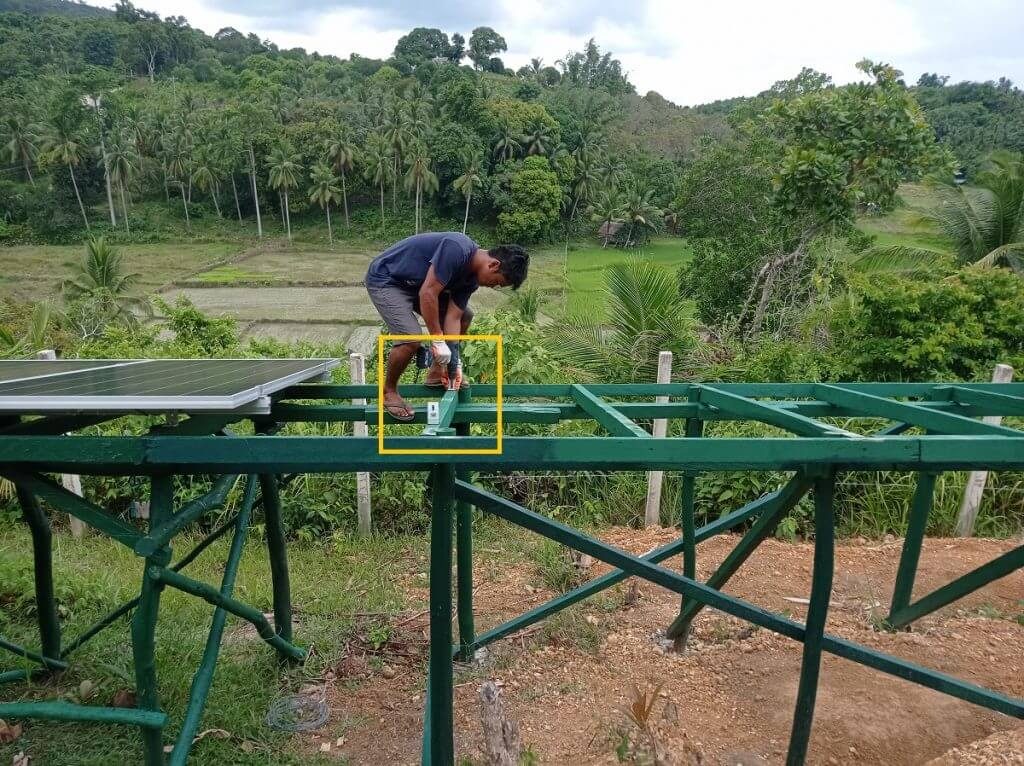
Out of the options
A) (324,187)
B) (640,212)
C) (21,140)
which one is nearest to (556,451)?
(640,212)

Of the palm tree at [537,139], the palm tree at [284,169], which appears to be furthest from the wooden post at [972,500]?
the palm tree at [284,169]

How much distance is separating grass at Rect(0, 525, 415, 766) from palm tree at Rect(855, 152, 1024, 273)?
10.7 m

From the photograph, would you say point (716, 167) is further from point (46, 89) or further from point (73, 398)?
point (46, 89)

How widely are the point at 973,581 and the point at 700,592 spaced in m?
1.42

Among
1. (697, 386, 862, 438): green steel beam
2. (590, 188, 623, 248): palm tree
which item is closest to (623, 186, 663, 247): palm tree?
(590, 188, 623, 248): palm tree

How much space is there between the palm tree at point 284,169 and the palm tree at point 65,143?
12.3 meters

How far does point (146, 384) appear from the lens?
7.83 ft

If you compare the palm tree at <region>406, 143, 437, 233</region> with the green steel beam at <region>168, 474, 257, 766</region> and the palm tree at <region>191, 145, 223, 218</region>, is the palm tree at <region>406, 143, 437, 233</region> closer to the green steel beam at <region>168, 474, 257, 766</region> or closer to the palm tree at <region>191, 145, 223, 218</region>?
the palm tree at <region>191, 145, 223, 218</region>

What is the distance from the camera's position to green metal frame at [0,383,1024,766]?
6.30 feet

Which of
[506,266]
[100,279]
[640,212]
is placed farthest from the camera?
[640,212]

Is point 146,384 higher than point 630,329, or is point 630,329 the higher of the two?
point 146,384

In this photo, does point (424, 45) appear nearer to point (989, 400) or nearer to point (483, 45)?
point (483, 45)

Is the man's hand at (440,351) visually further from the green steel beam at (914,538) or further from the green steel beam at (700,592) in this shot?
the green steel beam at (914,538)

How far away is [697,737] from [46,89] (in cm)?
6932
